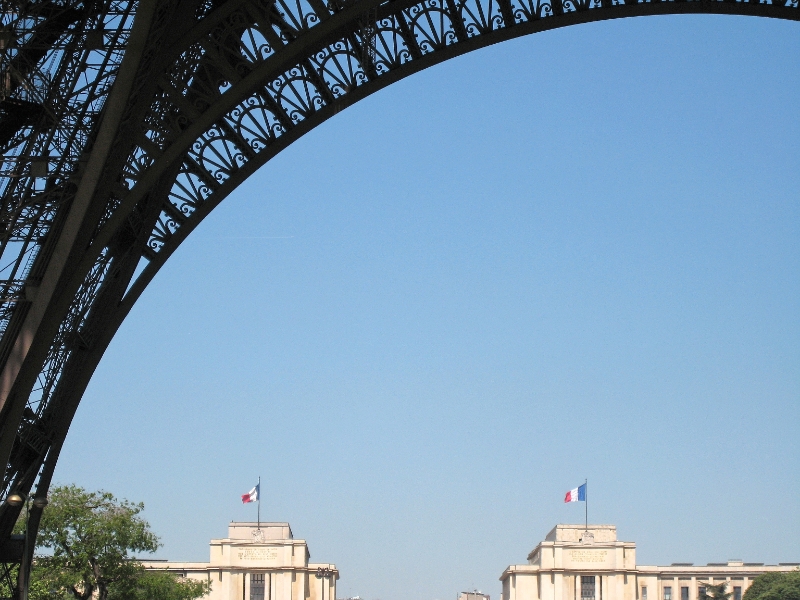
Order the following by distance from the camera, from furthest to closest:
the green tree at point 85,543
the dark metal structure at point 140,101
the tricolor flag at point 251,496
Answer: the tricolor flag at point 251,496 < the green tree at point 85,543 < the dark metal structure at point 140,101

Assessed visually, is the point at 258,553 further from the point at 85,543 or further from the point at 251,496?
the point at 85,543

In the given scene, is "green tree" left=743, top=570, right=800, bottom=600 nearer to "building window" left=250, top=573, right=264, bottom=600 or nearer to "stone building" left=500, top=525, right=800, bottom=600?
"stone building" left=500, top=525, right=800, bottom=600

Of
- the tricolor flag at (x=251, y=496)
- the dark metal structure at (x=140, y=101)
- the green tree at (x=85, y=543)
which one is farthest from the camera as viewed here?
the tricolor flag at (x=251, y=496)

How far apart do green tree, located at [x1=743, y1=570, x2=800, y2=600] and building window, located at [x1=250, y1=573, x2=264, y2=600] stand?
48.4 m

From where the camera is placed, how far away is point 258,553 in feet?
449

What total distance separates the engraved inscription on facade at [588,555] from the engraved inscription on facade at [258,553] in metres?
30.3

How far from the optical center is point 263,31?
18.5m

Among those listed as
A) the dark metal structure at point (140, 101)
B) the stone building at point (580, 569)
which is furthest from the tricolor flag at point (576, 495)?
the dark metal structure at point (140, 101)

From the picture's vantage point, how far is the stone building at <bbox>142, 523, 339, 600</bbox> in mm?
135000

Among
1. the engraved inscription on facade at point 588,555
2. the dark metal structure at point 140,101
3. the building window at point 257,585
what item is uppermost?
the dark metal structure at point 140,101

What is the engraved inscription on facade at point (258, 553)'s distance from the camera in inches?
5374

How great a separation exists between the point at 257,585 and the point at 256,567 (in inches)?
70.4

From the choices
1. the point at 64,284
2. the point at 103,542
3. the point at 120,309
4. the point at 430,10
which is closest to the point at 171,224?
the point at 120,309

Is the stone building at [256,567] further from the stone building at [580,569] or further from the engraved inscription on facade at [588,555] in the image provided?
the engraved inscription on facade at [588,555]
